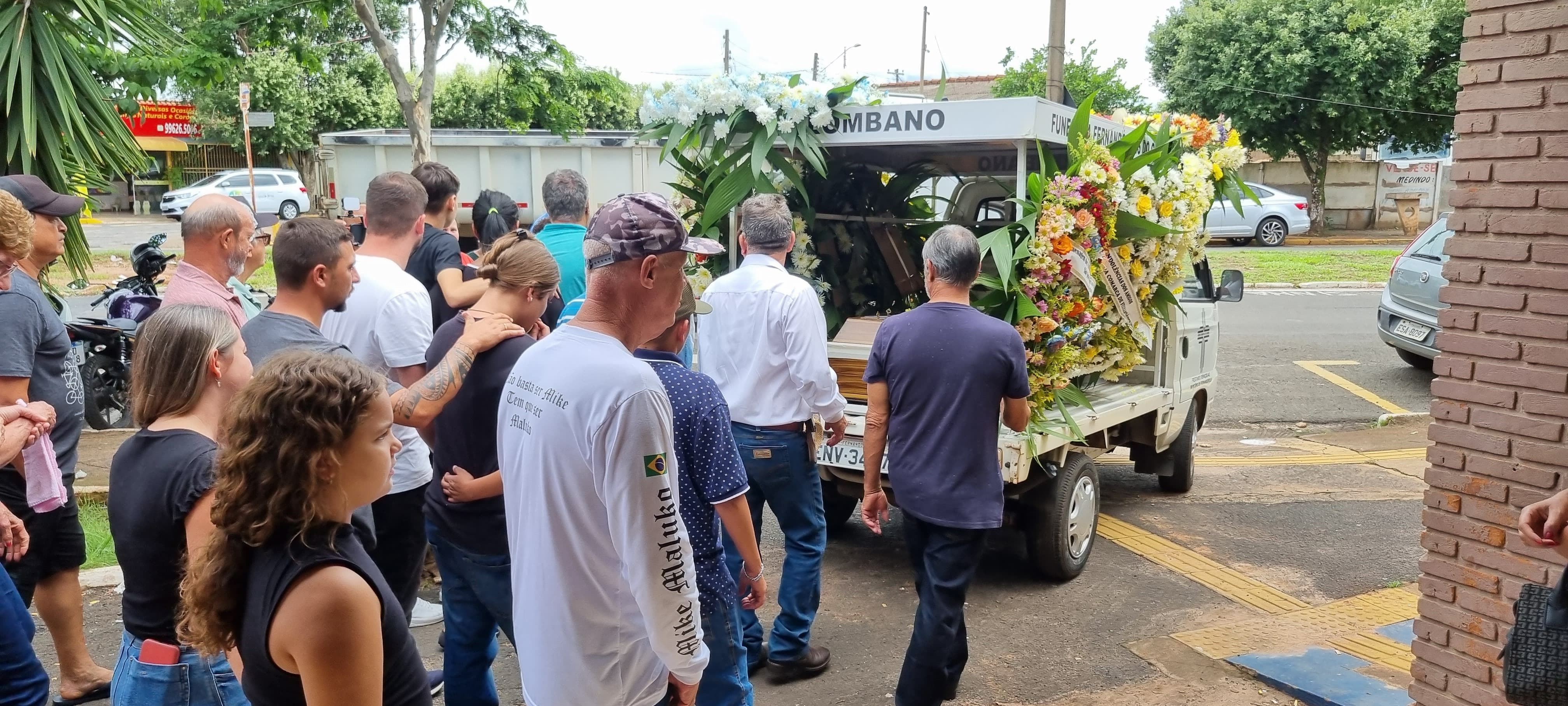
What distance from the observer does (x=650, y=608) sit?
227 centimetres

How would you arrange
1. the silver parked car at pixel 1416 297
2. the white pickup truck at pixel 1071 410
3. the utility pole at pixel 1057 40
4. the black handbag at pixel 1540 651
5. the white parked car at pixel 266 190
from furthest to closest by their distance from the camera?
1. the white parked car at pixel 266 190
2. the utility pole at pixel 1057 40
3. the silver parked car at pixel 1416 297
4. the white pickup truck at pixel 1071 410
5. the black handbag at pixel 1540 651

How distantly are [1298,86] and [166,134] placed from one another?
3539 centimetres

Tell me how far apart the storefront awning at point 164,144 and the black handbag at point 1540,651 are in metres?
42.6

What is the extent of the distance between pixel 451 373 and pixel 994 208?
4.36 m

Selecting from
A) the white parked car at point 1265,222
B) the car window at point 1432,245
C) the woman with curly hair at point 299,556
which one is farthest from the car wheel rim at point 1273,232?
the woman with curly hair at point 299,556

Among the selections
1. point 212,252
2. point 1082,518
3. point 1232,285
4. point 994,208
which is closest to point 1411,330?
point 1232,285

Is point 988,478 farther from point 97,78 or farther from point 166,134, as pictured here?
point 166,134

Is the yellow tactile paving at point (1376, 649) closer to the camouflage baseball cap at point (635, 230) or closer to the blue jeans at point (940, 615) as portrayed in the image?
the blue jeans at point (940, 615)

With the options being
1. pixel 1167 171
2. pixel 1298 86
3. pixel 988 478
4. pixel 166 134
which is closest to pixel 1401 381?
pixel 1167 171

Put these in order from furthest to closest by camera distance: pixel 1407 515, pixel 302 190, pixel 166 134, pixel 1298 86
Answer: pixel 166 134, pixel 302 190, pixel 1298 86, pixel 1407 515

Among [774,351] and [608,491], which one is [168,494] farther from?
[774,351]

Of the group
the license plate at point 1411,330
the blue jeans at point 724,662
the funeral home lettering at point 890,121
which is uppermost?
the funeral home lettering at point 890,121

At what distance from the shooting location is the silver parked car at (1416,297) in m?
10.4

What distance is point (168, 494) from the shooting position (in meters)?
2.37
